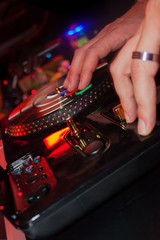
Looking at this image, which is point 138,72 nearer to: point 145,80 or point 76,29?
point 145,80

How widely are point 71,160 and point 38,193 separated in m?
0.10

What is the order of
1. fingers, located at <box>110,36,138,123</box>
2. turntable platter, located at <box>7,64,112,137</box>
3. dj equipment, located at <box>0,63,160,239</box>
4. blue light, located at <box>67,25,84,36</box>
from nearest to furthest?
1. dj equipment, located at <box>0,63,160,239</box>
2. fingers, located at <box>110,36,138,123</box>
3. turntable platter, located at <box>7,64,112,137</box>
4. blue light, located at <box>67,25,84,36</box>

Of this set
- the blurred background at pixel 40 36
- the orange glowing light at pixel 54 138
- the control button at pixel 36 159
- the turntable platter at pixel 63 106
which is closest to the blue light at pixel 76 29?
the blurred background at pixel 40 36

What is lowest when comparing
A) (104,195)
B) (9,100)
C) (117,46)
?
(9,100)

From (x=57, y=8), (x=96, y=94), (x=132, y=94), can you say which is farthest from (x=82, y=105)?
(x=57, y=8)

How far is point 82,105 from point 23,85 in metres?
2.41

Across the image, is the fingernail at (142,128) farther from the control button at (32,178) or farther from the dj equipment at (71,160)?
the control button at (32,178)

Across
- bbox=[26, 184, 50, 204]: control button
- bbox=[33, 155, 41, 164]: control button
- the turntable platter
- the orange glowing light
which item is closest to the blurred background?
the turntable platter

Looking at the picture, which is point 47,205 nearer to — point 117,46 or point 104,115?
point 104,115

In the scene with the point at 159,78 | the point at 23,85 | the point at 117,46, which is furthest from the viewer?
the point at 23,85

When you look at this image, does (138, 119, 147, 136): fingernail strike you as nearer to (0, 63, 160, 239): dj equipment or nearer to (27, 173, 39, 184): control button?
(0, 63, 160, 239): dj equipment

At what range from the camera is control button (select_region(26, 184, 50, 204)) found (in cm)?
49

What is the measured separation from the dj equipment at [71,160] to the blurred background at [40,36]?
126cm

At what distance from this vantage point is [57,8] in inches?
105
